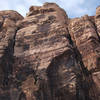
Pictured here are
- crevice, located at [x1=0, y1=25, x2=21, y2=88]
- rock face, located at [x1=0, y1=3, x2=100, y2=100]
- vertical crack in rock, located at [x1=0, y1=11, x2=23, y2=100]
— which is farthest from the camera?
crevice, located at [x1=0, y1=25, x2=21, y2=88]

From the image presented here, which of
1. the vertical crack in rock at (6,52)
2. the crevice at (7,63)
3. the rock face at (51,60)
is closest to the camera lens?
the rock face at (51,60)

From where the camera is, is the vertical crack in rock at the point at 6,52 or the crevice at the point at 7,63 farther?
the crevice at the point at 7,63

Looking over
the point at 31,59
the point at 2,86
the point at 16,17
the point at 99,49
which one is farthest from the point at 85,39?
the point at 16,17

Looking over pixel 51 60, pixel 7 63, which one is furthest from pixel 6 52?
pixel 51 60

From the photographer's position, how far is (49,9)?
92.8 ft

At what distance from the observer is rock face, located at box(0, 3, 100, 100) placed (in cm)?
1847

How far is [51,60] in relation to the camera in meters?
20.0

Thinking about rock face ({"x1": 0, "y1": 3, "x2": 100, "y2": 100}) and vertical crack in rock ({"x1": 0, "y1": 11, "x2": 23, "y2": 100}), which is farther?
vertical crack in rock ({"x1": 0, "y1": 11, "x2": 23, "y2": 100})

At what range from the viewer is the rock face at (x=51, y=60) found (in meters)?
18.5

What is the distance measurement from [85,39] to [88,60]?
8.95 feet

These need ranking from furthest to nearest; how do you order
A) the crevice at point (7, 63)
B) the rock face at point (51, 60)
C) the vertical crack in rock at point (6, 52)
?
1. the crevice at point (7, 63)
2. the vertical crack in rock at point (6, 52)
3. the rock face at point (51, 60)

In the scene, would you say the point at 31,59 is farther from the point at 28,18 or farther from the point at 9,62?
the point at 28,18

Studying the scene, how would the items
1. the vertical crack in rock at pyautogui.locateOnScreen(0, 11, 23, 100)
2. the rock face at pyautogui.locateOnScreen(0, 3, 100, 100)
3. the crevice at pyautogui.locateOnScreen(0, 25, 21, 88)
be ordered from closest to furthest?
the rock face at pyautogui.locateOnScreen(0, 3, 100, 100) < the vertical crack in rock at pyautogui.locateOnScreen(0, 11, 23, 100) < the crevice at pyautogui.locateOnScreen(0, 25, 21, 88)

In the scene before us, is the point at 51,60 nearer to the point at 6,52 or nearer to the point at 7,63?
the point at 7,63
